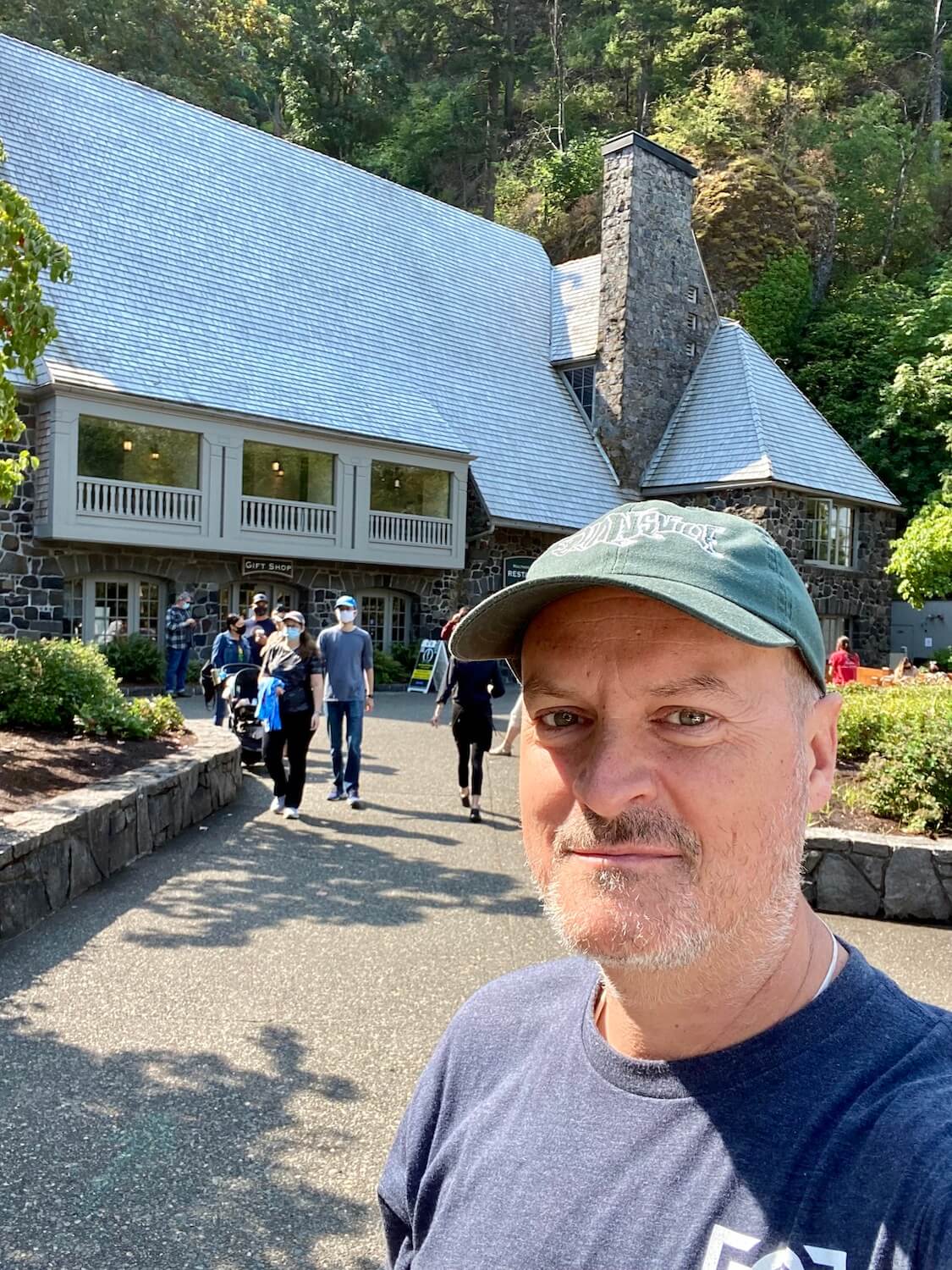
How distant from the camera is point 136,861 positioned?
7.36 meters

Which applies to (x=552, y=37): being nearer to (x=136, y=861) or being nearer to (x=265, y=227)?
(x=265, y=227)

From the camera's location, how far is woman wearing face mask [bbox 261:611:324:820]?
8.62 metres

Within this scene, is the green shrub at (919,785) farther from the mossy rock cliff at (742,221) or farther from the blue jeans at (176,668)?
the mossy rock cliff at (742,221)

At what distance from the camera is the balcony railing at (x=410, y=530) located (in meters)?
21.8

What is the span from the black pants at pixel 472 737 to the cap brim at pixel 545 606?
7.33m

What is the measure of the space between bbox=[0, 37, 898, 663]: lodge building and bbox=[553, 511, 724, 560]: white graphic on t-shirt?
17408mm

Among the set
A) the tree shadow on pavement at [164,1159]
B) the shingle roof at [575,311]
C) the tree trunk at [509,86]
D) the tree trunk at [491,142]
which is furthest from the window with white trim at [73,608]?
the tree trunk at [509,86]

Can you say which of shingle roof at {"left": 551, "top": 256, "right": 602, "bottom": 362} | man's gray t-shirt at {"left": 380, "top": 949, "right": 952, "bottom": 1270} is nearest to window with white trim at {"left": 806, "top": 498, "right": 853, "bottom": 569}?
shingle roof at {"left": 551, "top": 256, "right": 602, "bottom": 362}

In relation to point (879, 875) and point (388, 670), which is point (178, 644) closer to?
point (388, 670)

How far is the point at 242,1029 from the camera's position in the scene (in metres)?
4.54

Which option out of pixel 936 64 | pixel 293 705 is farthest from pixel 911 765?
pixel 936 64

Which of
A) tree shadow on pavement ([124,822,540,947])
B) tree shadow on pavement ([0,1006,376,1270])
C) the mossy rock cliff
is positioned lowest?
tree shadow on pavement ([0,1006,376,1270])

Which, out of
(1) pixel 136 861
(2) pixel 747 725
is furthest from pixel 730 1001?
(1) pixel 136 861

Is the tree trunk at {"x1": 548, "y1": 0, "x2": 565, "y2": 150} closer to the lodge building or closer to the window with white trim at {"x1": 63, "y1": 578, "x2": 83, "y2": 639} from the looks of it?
the lodge building
